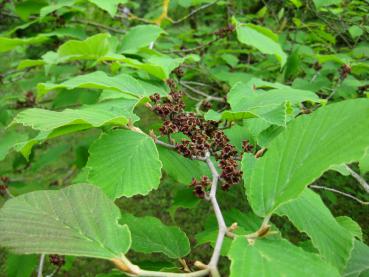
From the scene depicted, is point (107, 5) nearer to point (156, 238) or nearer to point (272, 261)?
point (156, 238)

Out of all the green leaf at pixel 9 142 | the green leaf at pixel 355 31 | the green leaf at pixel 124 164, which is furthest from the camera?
the green leaf at pixel 355 31

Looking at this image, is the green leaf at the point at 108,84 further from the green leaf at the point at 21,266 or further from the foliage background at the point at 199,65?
the green leaf at the point at 21,266

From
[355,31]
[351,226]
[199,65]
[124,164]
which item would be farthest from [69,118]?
[355,31]

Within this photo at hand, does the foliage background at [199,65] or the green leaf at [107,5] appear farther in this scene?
the foliage background at [199,65]

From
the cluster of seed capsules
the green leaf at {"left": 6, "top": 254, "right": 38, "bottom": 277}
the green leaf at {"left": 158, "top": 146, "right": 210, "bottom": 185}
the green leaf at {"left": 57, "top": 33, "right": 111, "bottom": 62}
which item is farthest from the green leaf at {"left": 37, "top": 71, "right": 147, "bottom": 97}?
the green leaf at {"left": 6, "top": 254, "right": 38, "bottom": 277}

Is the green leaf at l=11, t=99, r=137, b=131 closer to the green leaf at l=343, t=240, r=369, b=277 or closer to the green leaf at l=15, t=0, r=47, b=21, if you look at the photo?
the green leaf at l=343, t=240, r=369, b=277

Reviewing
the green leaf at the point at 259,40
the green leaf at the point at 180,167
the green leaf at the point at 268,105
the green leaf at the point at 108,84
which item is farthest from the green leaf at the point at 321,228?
the green leaf at the point at 259,40
